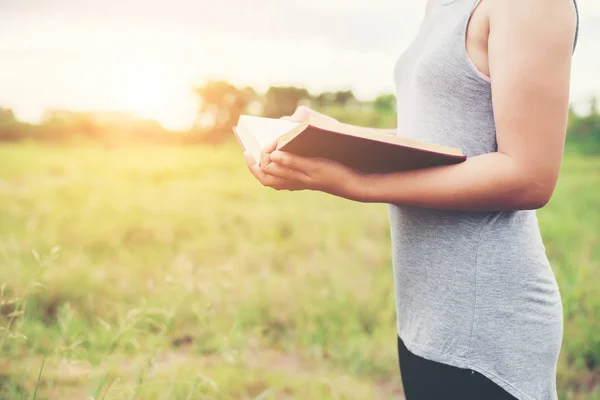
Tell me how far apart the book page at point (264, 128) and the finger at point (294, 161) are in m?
0.11

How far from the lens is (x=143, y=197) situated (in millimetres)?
4941

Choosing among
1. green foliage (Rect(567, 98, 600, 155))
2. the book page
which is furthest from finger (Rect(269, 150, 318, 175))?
green foliage (Rect(567, 98, 600, 155))

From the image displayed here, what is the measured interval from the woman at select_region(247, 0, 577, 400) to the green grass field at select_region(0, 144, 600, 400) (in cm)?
59

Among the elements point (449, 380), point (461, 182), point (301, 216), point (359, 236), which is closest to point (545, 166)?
point (461, 182)

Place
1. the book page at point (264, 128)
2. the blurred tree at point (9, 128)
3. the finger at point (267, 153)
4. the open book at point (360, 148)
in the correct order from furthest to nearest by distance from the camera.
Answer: the blurred tree at point (9, 128) → the book page at point (264, 128) → the finger at point (267, 153) → the open book at point (360, 148)

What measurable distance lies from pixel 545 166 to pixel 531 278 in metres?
0.23

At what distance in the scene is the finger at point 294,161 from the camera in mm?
786

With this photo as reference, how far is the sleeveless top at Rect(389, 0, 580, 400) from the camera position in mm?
852

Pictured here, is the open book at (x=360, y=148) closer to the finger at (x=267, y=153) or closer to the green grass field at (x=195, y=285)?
the finger at (x=267, y=153)

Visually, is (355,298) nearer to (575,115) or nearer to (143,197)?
(143,197)

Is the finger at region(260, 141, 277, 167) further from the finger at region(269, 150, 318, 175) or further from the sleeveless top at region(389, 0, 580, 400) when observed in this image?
the sleeveless top at region(389, 0, 580, 400)

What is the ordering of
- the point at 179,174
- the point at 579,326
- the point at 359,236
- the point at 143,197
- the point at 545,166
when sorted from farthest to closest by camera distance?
the point at 179,174 → the point at 143,197 → the point at 359,236 → the point at 579,326 → the point at 545,166

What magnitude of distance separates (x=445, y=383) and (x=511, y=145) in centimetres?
47

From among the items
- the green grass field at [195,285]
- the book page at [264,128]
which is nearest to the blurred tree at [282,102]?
the green grass field at [195,285]
